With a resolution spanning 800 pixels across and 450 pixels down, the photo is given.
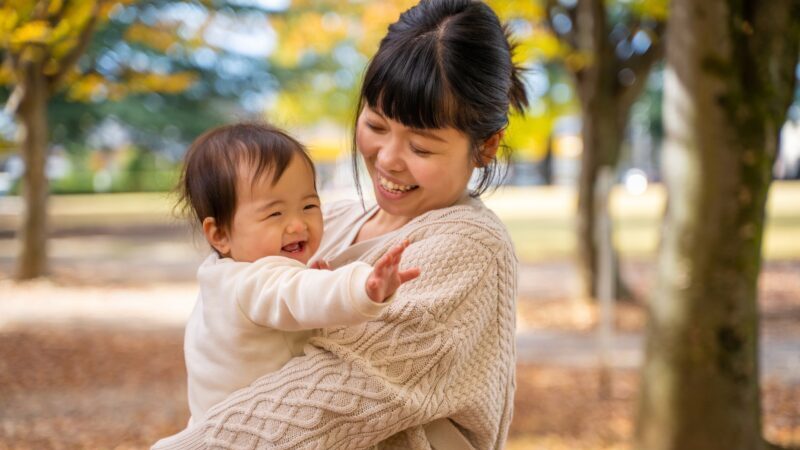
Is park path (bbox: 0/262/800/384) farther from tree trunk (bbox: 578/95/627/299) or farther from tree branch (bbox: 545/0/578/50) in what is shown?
tree branch (bbox: 545/0/578/50)

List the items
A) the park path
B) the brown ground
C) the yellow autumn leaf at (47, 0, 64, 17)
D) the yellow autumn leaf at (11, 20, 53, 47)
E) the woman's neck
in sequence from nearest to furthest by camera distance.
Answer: the woman's neck → the brown ground → the yellow autumn leaf at (11, 20, 53, 47) → the yellow autumn leaf at (47, 0, 64, 17) → the park path

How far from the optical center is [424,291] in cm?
183

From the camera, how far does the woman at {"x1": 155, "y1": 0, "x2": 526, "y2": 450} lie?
5.71ft

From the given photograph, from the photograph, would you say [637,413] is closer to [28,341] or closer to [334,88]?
[28,341]

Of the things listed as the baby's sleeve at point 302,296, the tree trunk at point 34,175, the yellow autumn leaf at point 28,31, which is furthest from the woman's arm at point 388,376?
the tree trunk at point 34,175

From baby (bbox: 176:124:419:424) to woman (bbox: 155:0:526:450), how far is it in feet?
0.26

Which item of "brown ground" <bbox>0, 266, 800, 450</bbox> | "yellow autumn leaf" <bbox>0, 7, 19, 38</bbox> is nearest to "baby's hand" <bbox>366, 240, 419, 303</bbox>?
"brown ground" <bbox>0, 266, 800, 450</bbox>

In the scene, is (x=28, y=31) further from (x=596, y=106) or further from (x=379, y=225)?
(x=596, y=106)

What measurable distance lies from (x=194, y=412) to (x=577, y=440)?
19.5 feet

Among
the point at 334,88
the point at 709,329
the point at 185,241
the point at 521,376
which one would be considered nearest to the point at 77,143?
the point at 185,241

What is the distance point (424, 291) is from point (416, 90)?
1.35ft

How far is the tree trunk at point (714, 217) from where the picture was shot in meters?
5.29

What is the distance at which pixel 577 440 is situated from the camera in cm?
741

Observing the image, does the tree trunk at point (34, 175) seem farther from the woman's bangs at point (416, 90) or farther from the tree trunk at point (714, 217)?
the woman's bangs at point (416, 90)
